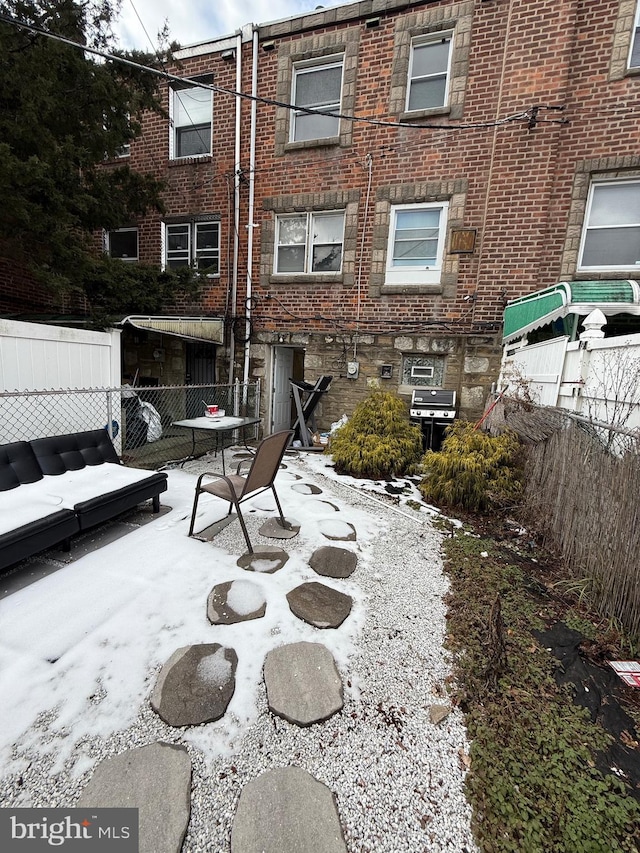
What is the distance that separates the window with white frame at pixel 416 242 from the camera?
263 inches

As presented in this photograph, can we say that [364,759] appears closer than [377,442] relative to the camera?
Yes

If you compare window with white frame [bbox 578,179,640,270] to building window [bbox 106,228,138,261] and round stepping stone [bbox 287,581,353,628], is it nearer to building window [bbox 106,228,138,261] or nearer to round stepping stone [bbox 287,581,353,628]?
round stepping stone [bbox 287,581,353,628]

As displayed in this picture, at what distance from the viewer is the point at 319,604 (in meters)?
2.52

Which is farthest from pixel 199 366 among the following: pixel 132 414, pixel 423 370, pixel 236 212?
pixel 423 370

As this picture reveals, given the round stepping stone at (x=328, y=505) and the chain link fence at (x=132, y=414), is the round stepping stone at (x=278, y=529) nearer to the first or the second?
the round stepping stone at (x=328, y=505)

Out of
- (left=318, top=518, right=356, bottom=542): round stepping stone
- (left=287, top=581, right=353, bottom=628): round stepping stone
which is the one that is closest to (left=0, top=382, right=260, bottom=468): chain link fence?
(left=318, top=518, right=356, bottom=542): round stepping stone

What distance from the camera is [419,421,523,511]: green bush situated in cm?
412

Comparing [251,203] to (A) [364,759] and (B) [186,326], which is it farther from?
(A) [364,759]

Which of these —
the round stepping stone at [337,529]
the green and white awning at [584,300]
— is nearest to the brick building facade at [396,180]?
the green and white awning at [584,300]

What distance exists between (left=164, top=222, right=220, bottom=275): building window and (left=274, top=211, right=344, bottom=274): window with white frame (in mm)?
1479

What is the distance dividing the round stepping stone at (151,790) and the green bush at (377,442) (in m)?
4.18

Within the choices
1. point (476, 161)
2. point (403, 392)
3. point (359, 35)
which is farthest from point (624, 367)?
point (359, 35)

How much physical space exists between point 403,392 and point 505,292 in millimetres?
2409

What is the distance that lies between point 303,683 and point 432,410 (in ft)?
17.6
